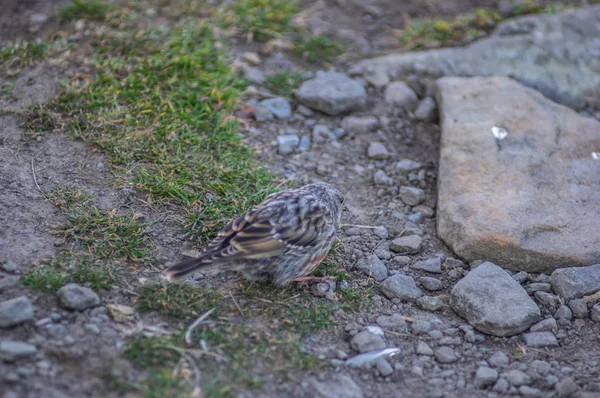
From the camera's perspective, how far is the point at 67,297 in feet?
14.8

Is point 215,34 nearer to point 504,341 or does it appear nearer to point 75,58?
point 75,58

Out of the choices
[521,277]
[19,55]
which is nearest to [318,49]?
[19,55]

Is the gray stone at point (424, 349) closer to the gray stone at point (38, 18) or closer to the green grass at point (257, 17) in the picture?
the green grass at point (257, 17)

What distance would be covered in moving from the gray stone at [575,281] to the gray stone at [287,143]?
9.46ft

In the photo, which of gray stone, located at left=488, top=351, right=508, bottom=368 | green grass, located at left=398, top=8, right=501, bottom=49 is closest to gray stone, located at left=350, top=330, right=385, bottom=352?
gray stone, located at left=488, top=351, right=508, bottom=368

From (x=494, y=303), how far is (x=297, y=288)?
5.12 ft

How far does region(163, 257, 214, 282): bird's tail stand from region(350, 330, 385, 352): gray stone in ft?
3.95

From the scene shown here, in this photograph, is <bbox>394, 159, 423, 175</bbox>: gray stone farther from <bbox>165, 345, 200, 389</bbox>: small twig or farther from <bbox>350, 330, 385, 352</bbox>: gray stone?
<bbox>165, 345, 200, 389</bbox>: small twig

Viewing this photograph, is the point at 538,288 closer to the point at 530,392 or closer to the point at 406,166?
the point at 530,392

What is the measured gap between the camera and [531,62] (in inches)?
320

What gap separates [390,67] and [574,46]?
95.3 inches

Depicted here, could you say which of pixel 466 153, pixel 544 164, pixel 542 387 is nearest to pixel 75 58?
pixel 466 153

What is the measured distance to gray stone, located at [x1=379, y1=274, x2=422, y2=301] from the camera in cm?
541

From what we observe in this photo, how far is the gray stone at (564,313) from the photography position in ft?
17.2
